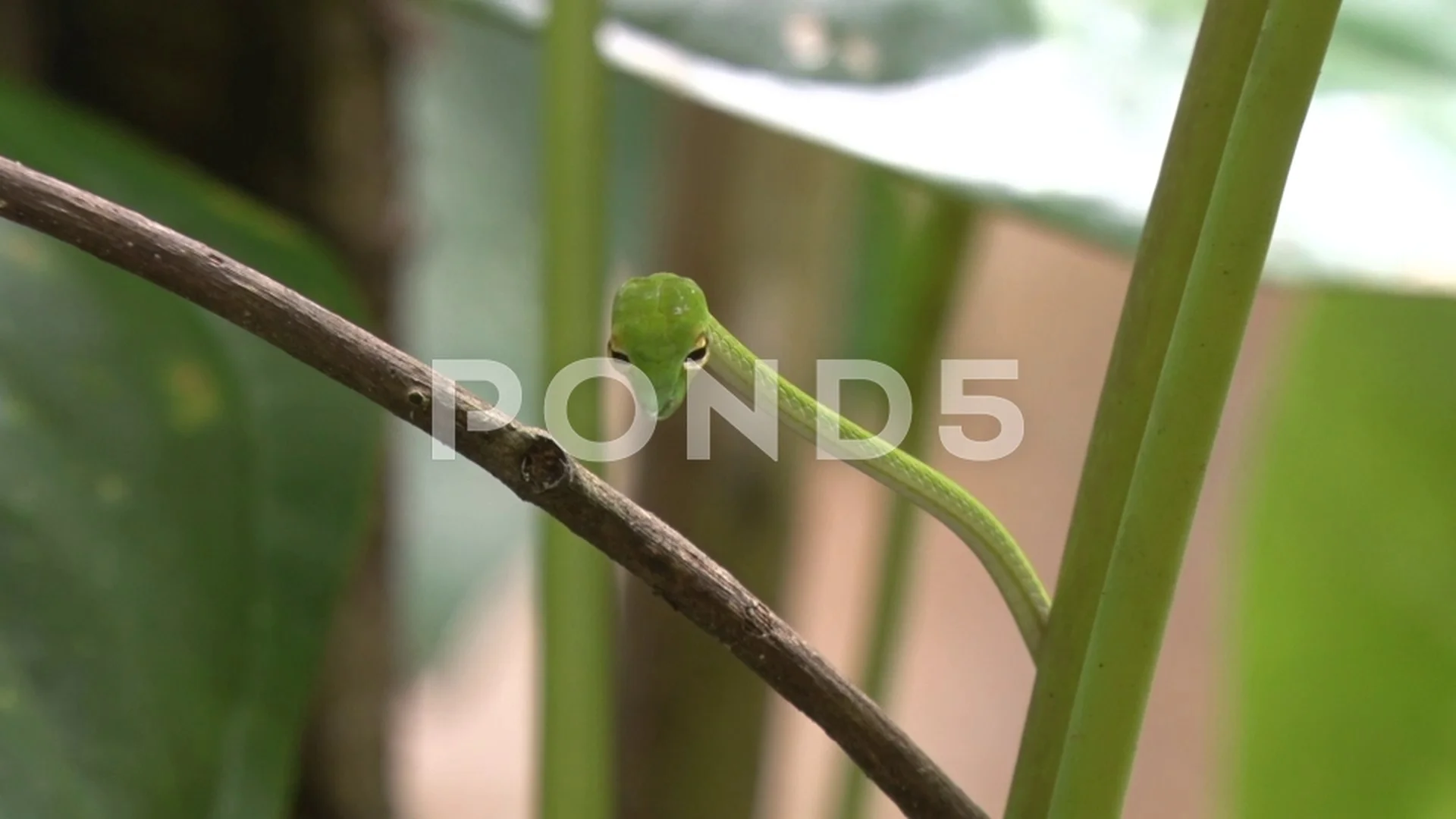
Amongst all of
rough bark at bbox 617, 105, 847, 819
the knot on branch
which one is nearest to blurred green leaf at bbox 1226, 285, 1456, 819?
rough bark at bbox 617, 105, 847, 819

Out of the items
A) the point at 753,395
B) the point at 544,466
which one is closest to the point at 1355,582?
the point at 753,395

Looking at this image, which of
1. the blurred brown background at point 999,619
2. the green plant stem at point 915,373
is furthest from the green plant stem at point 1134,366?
the blurred brown background at point 999,619

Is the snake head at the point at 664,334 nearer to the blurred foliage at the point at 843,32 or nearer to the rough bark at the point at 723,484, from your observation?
the blurred foliage at the point at 843,32

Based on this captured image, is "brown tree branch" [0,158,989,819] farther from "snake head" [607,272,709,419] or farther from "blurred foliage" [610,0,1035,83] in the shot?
"blurred foliage" [610,0,1035,83]

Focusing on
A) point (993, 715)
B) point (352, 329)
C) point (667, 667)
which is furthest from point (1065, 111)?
point (993, 715)

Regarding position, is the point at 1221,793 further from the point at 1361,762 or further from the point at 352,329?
the point at 352,329

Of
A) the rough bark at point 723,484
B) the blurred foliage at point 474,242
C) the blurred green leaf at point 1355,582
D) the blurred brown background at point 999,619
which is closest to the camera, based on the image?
the blurred green leaf at point 1355,582

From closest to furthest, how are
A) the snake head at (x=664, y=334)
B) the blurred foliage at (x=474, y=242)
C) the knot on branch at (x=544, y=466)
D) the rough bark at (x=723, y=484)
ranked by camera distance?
1. the knot on branch at (x=544, y=466)
2. the snake head at (x=664, y=334)
3. the rough bark at (x=723, y=484)
4. the blurred foliage at (x=474, y=242)
